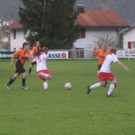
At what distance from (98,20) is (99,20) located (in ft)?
0.67

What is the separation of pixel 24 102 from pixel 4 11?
445 ft

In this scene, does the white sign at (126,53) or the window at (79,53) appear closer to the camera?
the white sign at (126,53)

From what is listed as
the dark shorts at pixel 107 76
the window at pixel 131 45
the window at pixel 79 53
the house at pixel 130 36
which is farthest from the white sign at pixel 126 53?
the dark shorts at pixel 107 76

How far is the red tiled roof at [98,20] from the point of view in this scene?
5181 cm

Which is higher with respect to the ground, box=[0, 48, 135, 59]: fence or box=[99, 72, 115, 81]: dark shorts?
box=[0, 48, 135, 59]: fence

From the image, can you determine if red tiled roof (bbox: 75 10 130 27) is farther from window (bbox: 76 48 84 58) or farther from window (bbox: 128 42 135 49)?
window (bbox: 76 48 84 58)

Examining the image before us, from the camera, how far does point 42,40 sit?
1574 inches

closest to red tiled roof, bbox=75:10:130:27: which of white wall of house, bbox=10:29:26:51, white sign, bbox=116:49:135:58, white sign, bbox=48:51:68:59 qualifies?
white wall of house, bbox=10:29:26:51

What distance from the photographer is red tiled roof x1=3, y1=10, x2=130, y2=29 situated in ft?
170

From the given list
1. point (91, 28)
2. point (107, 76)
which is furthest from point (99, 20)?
point (107, 76)

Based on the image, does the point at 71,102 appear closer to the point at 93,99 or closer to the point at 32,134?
the point at 93,99

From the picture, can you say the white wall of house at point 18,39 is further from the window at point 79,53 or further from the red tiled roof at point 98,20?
the window at point 79,53

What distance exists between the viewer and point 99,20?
176ft

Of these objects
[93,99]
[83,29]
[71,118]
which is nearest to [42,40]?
[83,29]
